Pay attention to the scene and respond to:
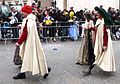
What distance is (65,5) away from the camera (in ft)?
83.3

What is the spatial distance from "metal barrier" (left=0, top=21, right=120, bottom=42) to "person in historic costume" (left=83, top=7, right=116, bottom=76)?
6.87m

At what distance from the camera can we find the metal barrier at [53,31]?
14898 mm

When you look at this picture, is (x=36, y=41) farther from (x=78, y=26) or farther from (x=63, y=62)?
(x=78, y=26)

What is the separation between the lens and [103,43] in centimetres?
820

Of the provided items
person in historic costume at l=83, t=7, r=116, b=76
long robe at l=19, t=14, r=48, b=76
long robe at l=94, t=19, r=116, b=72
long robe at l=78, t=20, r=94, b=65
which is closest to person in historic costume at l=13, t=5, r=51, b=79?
long robe at l=19, t=14, r=48, b=76

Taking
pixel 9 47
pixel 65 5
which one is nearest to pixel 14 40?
pixel 9 47

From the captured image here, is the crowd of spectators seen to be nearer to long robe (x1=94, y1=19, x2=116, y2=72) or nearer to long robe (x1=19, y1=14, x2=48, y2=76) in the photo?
long robe (x1=94, y1=19, x2=116, y2=72)

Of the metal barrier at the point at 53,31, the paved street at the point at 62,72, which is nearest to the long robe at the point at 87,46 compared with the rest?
the paved street at the point at 62,72

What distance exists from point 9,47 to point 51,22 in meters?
2.76

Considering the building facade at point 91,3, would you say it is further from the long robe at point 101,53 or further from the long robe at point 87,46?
the long robe at point 101,53

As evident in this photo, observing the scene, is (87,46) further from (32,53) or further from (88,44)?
(32,53)

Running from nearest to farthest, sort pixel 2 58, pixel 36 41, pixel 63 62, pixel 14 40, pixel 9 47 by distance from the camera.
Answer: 1. pixel 36 41
2. pixel 63 62
3. pixel 2 58
4. pixel 9 47
5. pixel 14 40

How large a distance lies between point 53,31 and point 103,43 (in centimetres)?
754

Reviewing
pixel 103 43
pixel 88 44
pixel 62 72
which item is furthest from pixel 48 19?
pixel 103 43
